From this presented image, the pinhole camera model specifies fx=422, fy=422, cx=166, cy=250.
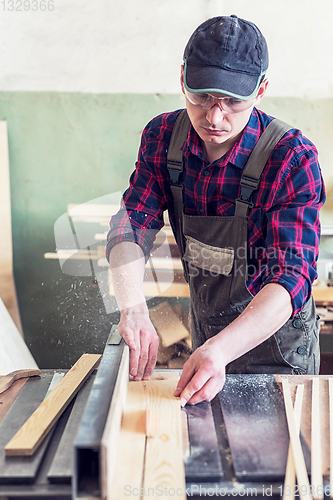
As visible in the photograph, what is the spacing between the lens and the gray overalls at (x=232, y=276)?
1.50m

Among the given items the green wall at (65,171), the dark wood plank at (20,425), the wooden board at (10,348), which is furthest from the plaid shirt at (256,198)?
the green wall at (65,171)

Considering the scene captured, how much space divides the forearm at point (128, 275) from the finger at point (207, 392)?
0.35m

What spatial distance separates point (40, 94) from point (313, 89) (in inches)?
76.3

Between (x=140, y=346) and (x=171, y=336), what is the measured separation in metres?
1.77

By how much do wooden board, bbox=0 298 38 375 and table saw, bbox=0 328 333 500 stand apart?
1.22m

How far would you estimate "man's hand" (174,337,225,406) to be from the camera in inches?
43.8

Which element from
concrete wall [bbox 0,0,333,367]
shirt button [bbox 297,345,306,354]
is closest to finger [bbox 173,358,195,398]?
shirt button [bbox 297,345,306,354]

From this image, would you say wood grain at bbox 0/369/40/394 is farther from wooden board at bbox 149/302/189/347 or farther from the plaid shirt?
wooden board at bbox 149/302/189/347

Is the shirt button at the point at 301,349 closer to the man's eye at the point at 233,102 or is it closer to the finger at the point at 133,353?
the finger at the point at 133,353

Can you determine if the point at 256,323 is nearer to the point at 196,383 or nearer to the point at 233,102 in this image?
the point at 196,383

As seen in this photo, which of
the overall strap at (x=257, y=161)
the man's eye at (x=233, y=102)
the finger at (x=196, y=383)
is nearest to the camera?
the finger at (x=196, y=383)

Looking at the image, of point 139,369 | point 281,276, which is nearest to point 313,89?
point 281,276

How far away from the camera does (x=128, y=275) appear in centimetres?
145

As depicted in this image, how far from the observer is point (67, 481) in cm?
89
